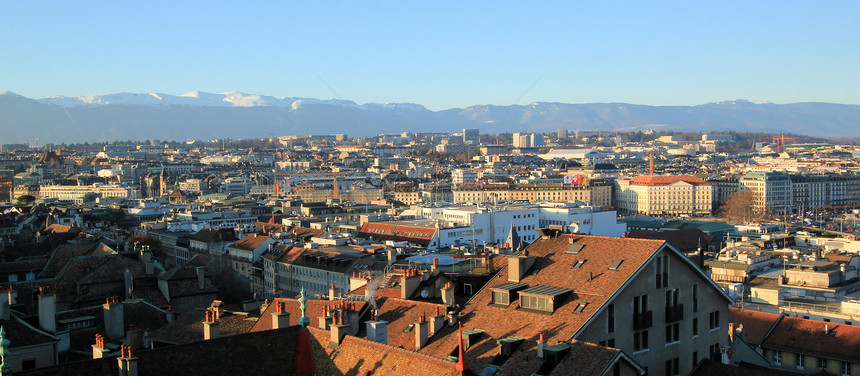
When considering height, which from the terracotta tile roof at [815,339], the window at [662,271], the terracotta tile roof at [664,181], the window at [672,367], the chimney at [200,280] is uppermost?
the window at [662,271]

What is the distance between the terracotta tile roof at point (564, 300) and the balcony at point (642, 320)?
2.97 feet

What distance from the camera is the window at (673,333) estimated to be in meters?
18.7

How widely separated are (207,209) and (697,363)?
9086 centimetres

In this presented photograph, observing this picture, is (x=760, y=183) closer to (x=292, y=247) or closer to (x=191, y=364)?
(x=292, y=247)

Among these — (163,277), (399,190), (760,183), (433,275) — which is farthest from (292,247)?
(760,183)

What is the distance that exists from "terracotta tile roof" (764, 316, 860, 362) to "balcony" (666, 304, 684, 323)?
33.3ft

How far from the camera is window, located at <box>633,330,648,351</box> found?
58.8 ft

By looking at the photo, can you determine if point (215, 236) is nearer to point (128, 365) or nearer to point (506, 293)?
point (506, 293)

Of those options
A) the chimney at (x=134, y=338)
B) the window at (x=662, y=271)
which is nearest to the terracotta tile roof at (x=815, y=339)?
the window at (x=662, y=271)

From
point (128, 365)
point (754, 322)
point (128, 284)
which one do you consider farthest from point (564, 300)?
point (128, 284)

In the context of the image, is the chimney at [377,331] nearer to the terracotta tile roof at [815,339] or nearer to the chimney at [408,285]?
the chimney at [408,285]

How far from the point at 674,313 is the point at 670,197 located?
454 feet

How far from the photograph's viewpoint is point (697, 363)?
63.8ft

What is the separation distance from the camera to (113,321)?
23922 millimetres
